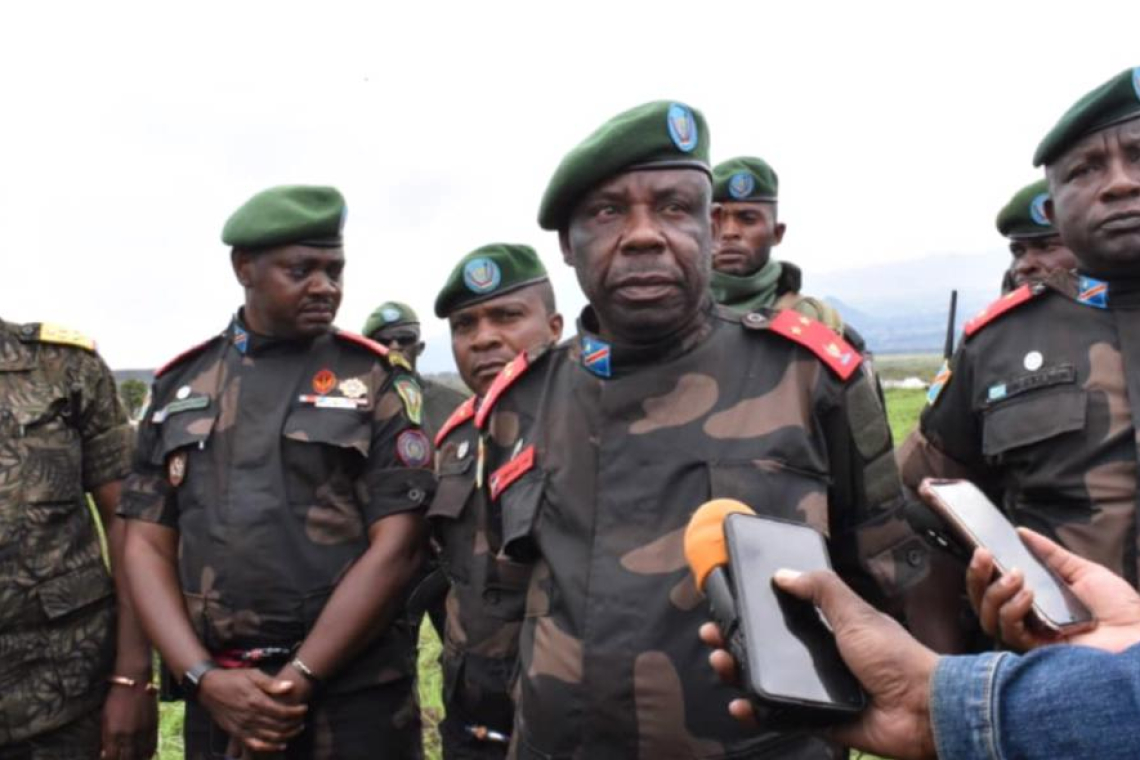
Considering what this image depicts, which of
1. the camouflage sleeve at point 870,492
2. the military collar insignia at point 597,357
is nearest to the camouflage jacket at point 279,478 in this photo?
the military collar insignia at point 597,357

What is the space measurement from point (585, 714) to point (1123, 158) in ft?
6.40

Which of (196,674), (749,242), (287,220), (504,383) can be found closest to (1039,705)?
(504,383)

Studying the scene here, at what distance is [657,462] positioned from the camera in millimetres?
2314

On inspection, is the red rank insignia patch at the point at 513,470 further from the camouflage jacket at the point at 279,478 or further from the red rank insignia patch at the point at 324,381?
the red rank insignia patch at the point at 324,381

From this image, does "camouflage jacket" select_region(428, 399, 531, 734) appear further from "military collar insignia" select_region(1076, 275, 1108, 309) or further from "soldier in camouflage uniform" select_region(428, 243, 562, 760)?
"military collar insignia" select_region(1076, 275, 1108, 309)

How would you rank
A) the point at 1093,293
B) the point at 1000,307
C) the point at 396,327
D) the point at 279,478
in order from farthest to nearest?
the point at 396,327 < the point at 279,478 < the point at 1000,307 < the point at 1093,293

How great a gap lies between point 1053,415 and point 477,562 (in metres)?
1.70

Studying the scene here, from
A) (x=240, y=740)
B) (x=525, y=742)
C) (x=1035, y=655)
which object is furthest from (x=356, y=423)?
(x=1035, y=655)

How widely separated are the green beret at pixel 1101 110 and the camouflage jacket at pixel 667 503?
91 centimetres

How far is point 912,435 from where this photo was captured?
9.88 ft

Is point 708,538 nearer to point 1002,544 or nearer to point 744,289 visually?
point 1002,544

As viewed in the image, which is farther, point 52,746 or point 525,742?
point 52,746

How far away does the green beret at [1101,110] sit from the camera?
2596 mm

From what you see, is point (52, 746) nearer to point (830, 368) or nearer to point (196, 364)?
point (196, 364)
